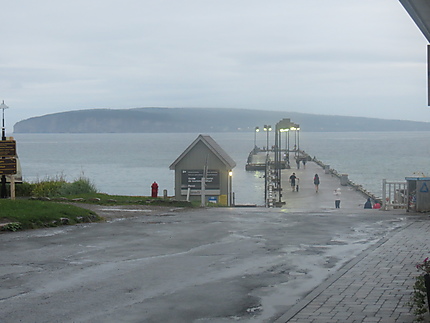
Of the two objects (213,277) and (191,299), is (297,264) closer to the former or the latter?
(213,277)

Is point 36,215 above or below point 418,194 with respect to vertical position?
below

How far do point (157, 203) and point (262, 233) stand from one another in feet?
29.0

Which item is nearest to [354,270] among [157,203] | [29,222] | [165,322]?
A: [165,322]

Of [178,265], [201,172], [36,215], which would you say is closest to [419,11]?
[178,265]

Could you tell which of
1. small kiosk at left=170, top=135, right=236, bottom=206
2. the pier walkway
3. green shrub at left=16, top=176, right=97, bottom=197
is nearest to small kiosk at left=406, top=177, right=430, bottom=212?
the pier walkway

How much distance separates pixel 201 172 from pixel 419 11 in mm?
28140

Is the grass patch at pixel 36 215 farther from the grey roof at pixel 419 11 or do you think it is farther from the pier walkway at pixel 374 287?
the grey roof at pixel 419 11

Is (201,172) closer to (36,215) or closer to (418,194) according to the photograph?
(418,194)

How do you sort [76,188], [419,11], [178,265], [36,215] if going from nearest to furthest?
[419,11]
[178,265]
[36,215]
[76,188]

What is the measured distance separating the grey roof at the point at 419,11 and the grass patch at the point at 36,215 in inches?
452

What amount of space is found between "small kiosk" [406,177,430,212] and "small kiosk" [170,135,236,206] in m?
15.4

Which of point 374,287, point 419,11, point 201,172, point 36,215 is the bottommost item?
point 374,287

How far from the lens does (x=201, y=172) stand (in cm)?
3531

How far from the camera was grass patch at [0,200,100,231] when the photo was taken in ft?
54.9
